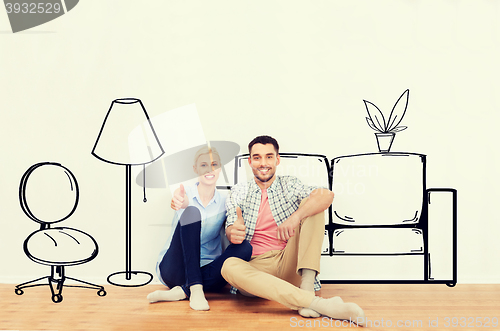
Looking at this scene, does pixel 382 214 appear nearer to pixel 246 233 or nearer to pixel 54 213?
pixel 246 233

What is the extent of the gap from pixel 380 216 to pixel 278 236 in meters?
0.78

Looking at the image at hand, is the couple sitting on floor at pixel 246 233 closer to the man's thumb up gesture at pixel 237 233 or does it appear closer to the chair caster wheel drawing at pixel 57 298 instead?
the man's thumb up gesture at pixel 237 233

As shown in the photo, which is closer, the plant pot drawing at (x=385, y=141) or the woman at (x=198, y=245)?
the woman at (x=198, y=245)

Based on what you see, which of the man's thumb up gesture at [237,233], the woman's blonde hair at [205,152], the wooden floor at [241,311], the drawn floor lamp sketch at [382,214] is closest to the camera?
the wooden floor at [241,311]

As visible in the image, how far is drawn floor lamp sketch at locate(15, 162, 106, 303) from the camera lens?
239 centimetres

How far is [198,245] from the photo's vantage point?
6.56 ft

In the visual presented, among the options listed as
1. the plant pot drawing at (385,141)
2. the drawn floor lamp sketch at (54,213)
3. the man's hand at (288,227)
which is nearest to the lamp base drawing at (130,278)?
the drawn floor lamp sketch at (54,213)

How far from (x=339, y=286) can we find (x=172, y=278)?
104 cm

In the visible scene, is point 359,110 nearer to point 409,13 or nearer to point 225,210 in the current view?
point 409,13

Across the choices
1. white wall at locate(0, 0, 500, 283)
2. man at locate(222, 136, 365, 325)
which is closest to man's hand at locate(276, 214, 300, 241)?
man at locate(222, 136, 365, 325)

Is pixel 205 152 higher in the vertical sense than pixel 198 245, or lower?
higher

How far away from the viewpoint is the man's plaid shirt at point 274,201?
2098mm

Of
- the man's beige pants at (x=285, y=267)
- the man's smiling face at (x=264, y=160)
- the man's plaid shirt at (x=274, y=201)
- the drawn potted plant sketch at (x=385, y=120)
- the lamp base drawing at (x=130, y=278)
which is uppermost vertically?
the drawn potted plant sketch at (x=385, y=120)

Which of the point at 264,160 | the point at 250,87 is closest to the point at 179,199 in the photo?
the point at 264,160
